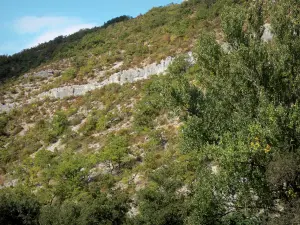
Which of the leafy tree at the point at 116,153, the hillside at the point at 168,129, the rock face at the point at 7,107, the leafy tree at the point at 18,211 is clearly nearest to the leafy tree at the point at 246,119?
the hillside at the point at 168,129

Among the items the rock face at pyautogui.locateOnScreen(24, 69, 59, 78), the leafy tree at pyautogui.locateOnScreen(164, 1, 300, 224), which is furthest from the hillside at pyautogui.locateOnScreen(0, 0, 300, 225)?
the rock face at pyautogui.locateOnScreen(24, 69, 59, 78)

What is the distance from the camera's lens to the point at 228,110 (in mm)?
13453

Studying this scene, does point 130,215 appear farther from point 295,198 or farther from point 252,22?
point 252,22

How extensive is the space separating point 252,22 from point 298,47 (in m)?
2.49

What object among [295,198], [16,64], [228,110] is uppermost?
[16,64]

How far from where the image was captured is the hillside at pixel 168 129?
11.6 meters

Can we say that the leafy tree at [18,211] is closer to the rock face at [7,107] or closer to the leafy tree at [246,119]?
the leafy tree at [246,119]

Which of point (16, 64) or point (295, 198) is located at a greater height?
point (16, 64)

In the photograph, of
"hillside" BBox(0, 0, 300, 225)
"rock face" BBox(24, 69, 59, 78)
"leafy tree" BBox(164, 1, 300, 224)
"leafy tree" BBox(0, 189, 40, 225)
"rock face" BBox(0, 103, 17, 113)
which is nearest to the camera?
"leafy tree" BBox(164, 1, 300, 224)

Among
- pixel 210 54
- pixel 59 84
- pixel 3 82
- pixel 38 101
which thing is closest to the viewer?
pixel 210 54

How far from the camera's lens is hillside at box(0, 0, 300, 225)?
38.1ft

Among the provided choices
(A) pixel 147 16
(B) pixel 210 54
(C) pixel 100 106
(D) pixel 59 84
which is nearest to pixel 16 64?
(D) pixel 59 84

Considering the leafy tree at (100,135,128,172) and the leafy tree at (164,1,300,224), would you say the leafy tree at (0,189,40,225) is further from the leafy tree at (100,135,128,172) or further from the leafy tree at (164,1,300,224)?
the leafy tree at (164,1,300,224)

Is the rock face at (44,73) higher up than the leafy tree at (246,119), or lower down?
higher up
